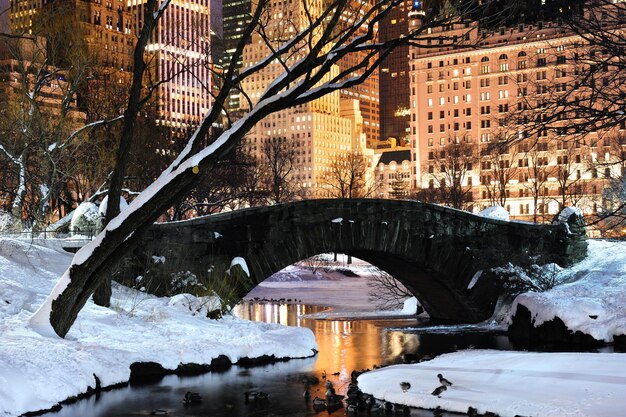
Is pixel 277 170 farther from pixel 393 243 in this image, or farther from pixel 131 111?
pixel 131 111

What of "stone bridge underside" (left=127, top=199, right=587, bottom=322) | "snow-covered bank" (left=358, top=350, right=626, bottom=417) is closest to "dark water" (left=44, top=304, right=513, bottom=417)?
"snow-covered bank" (left=358, top=350, right=626, bottom=417)

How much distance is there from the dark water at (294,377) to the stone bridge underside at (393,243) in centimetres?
295

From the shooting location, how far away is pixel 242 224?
34562 mm

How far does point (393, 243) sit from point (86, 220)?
40.8 ft

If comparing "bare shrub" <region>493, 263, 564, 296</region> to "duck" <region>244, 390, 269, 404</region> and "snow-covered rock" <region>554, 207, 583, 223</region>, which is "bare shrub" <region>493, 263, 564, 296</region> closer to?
"snow-covered rock" <region>554, 207, 583, 223</region>

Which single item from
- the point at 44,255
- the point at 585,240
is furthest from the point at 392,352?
the point at 585,240

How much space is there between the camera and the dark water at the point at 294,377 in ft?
64.8

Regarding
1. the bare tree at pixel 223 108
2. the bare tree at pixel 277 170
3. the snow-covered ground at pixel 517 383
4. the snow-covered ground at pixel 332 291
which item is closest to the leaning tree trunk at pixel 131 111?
the bare tree at pixel 223 108

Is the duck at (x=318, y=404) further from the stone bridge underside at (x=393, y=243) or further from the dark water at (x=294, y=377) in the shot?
the stone bridge underside at (x=393, y=243)

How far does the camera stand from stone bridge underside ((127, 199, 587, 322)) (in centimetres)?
3338

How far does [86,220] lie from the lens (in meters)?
33.0

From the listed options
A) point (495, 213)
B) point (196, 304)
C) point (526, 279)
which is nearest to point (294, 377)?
point (196, 304)

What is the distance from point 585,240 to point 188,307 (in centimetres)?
2229

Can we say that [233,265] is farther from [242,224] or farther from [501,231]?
[501,231]
